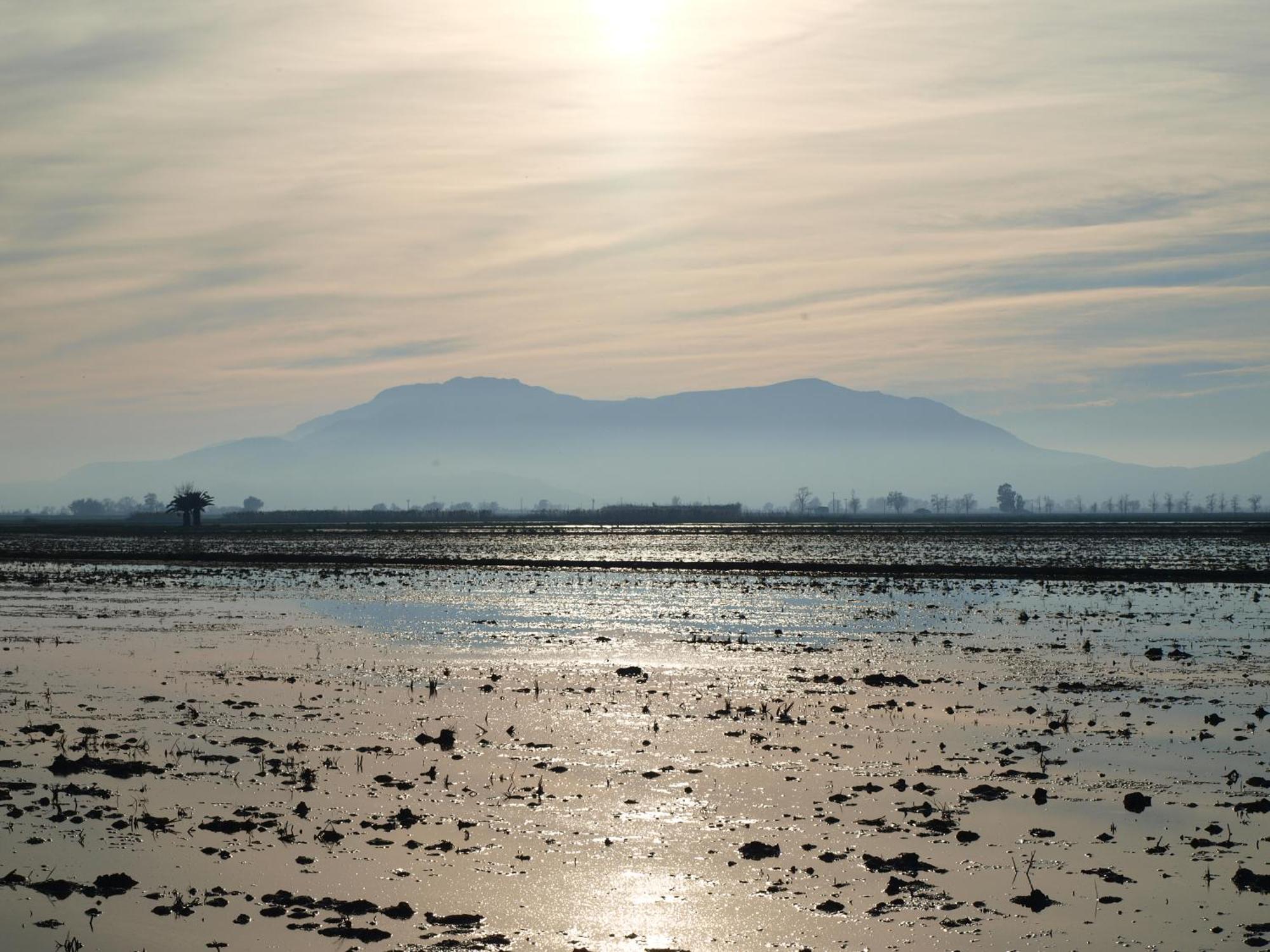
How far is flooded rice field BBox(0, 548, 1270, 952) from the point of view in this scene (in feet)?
41.2

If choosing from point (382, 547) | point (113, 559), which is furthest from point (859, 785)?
point (382, 547)

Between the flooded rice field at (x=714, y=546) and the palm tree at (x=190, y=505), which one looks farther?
the palm tree at (x=190, y=505)

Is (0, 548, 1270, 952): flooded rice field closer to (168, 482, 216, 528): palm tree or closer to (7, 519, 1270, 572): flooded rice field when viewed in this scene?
(7, 519, 1270, 572): flooded rice field

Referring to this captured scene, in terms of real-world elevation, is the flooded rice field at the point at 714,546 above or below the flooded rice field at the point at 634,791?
above

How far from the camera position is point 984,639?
3659 centimetres

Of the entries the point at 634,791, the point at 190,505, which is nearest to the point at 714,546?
the point at 634,791

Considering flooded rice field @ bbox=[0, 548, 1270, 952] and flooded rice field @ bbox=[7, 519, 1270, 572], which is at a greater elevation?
flooded rice field @ bbox=[7, 519, 1270, 572]

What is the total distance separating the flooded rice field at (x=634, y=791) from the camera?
41.2 ft

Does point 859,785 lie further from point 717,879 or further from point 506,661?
point 506,661

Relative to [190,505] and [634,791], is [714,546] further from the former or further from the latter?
[190,505]

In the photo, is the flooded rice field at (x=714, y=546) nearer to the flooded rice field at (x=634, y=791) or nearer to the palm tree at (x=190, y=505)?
the palm tree at (x=190, y=505)

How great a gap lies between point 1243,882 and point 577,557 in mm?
75494

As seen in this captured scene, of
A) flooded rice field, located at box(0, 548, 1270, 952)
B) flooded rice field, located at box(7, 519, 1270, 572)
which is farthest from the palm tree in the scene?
flooded rice field, located at box(0, 548, 1270, 952)

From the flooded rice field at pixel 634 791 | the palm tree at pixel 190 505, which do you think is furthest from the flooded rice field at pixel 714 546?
the flooded rice field at pixel 634 791
